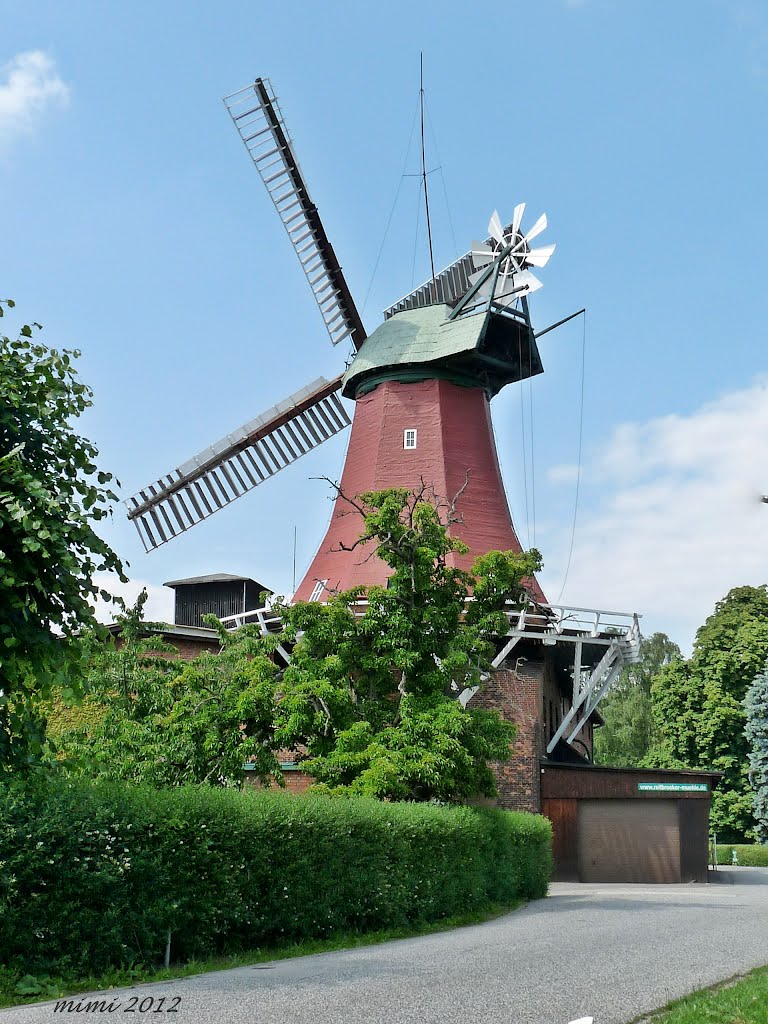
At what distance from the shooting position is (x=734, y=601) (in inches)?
1870

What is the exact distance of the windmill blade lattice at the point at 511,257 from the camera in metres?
30.1

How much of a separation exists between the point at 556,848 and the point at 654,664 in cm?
3916

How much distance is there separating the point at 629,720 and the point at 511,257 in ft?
110

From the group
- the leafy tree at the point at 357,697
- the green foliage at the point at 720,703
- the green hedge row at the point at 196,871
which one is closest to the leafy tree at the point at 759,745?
the green foliage at the point at 720,703

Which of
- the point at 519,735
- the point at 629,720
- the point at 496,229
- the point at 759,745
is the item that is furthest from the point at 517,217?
the point at 629,720

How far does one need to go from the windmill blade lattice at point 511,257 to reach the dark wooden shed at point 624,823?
42.0ft

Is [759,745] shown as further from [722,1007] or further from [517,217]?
[722,1007]

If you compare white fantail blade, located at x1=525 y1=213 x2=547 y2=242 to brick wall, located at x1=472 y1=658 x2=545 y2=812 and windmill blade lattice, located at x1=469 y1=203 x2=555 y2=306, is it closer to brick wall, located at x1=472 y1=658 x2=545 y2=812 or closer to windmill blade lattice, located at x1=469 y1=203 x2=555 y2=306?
windmill blade lattice, located at x1=469 y1=203 x2=555 y2=306

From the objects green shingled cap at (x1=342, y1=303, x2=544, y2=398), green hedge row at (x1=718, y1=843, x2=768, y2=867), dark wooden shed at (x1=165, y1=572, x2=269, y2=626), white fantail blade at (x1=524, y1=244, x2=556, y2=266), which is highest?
white fantail blade at (x1=524, y1=244, x2=556, y2=266)

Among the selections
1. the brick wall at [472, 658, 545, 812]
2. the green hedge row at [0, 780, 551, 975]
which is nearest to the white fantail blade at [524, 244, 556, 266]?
the brick wall at [472, 658, 545, 812]

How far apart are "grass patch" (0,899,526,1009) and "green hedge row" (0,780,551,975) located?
123mm

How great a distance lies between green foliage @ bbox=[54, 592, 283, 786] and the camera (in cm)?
1694

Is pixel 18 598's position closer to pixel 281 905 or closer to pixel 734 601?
pixel 281 905

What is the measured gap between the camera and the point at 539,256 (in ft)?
99.1
